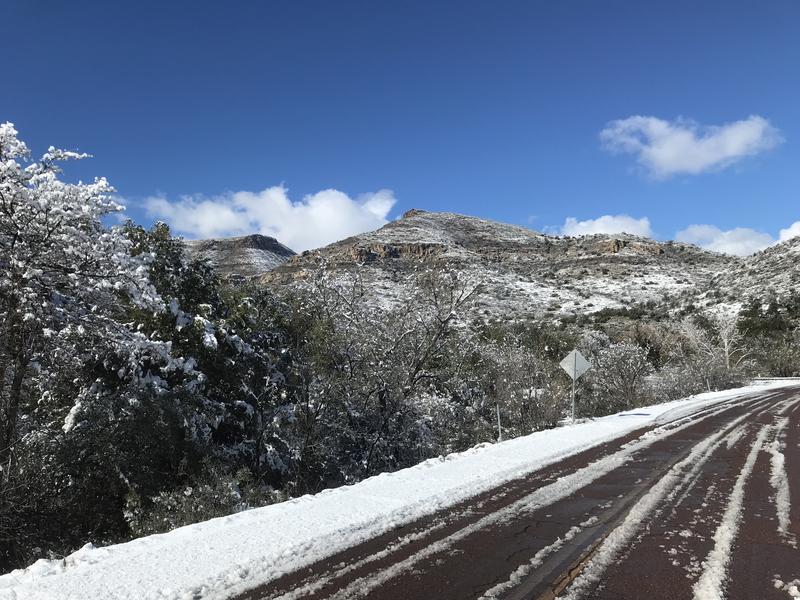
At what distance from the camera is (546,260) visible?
83.9 m

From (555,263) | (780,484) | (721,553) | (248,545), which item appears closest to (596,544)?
(721,553)

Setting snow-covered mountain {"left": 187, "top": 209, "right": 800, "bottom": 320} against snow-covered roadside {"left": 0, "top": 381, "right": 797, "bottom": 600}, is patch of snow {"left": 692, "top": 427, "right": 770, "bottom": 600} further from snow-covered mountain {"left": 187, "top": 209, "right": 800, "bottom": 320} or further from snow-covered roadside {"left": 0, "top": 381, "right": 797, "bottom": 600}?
snow-covered mountain {"left": 187, "top": 209, "right": 800, "bottom": 320}

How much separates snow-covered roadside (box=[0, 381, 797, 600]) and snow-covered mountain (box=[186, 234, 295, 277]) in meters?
61.2

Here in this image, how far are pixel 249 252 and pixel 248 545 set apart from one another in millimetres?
80008

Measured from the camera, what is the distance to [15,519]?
9242 millimetres

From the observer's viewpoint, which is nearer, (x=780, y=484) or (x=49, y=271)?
(x=780, y=484)

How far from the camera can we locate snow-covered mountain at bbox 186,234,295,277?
71.4 m

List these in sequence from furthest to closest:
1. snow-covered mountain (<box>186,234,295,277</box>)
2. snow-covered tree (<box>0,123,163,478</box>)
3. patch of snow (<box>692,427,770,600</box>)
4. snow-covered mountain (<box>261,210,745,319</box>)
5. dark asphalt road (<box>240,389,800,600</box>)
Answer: snow-covered mountain (<box>186,234,295,277</box>) < snow-covered mountain (<box>261,210,745,319</box>) < snow-covered tree (<box>0,123,163,478</box>) < dark asphalt road (<box>240,389,800,600</box>) < patch of snow (<box>692,427,770,600</box>)

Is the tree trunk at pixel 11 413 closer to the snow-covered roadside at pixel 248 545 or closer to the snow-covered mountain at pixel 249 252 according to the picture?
the snow-covered roadside at pixel 248 545

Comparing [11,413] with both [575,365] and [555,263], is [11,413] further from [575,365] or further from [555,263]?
[555,263]

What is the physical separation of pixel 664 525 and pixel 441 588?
294cm

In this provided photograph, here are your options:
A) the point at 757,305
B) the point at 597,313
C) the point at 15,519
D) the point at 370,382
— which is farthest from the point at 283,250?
the point at 15,519

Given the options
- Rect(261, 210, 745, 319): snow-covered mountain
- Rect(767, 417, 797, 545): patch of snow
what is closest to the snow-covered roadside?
Rect(767, 417, 797, 545): patch of snow

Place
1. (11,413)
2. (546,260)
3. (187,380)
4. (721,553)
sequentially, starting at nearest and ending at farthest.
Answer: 1. (721,553)
2. (11,413)
3. (187,380)
4. (546,260)
